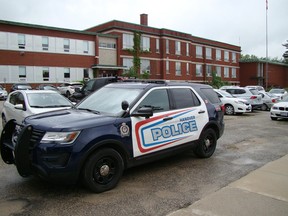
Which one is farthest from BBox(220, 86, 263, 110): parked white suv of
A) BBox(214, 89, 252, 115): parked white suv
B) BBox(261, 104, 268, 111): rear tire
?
BBox(214, 89, 252, 115): parked white suv

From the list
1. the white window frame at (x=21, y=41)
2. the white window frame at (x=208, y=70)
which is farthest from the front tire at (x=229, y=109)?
the white window frame at (x=208, y=70)

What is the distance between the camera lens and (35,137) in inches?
180

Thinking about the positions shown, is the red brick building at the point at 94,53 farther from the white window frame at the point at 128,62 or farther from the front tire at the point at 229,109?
the front tire at the point at 229,109

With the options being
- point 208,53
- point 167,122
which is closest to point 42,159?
point 167,122

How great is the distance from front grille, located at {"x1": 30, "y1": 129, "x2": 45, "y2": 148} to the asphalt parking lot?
0.82 metres

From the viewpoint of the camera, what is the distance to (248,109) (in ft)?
57.3

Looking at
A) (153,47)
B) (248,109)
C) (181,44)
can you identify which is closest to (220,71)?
(181,44)

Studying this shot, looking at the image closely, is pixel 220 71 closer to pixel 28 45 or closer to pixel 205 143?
pixel 28 45

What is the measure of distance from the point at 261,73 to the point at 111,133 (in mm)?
61755

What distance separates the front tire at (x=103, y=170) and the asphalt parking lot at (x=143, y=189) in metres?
0.14

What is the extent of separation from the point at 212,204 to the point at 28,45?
33.7 metres

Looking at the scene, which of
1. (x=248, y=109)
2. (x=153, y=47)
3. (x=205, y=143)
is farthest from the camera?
(x=153, y=47)

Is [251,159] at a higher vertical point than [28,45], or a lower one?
lower

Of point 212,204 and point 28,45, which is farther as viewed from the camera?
point 28,45
